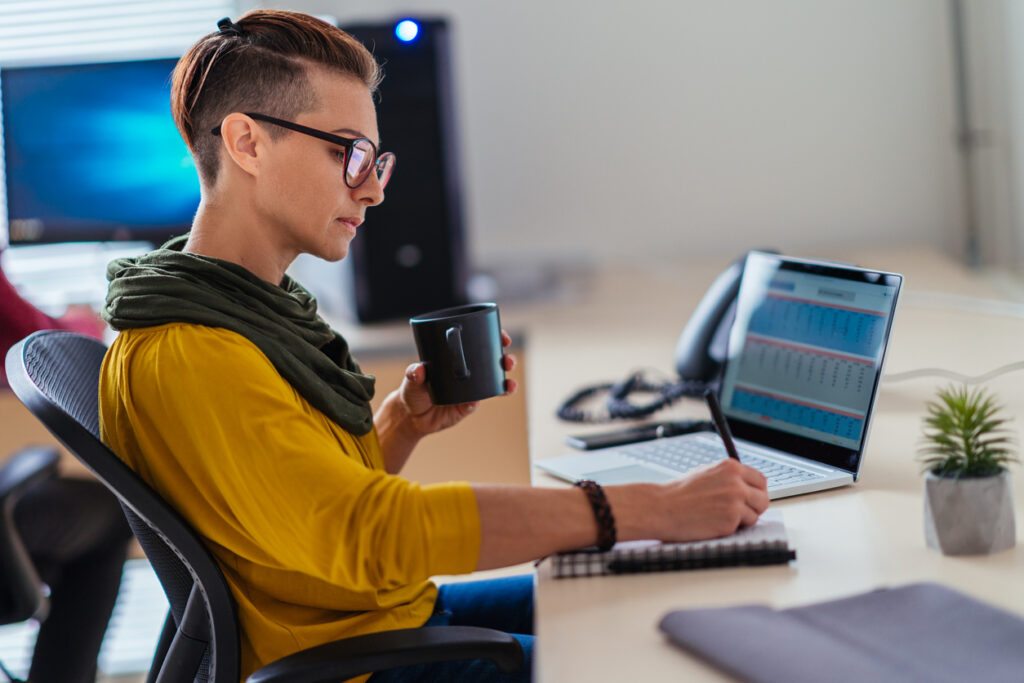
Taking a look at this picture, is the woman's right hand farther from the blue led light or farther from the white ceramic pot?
the blue led light

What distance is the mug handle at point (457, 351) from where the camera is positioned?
1.15m

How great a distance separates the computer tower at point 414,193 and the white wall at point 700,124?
49 cm

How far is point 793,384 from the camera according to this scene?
1246 millimetres

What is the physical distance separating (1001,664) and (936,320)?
1.39 metres

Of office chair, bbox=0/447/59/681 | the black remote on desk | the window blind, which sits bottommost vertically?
office chair, bbox=0/447/59/681

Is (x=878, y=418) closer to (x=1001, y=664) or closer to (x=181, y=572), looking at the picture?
(x=1001, y=664)

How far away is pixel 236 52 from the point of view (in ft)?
3.45

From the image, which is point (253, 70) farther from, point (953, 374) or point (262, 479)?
point (953, 374)

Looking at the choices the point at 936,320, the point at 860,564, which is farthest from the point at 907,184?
the point at 860,564

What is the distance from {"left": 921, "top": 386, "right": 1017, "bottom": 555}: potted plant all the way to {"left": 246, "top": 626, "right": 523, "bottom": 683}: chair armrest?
37cm

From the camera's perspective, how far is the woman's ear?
3.37ft

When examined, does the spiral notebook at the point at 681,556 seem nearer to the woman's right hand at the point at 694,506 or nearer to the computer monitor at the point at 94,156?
the woman's right hand at the point at 694,506

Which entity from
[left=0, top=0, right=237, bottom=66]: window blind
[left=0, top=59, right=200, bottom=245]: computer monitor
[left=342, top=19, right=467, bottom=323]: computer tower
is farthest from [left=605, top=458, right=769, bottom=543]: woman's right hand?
[left=0, top=0, right=237, bottom=66]: window blind

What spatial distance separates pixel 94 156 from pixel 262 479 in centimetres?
159
